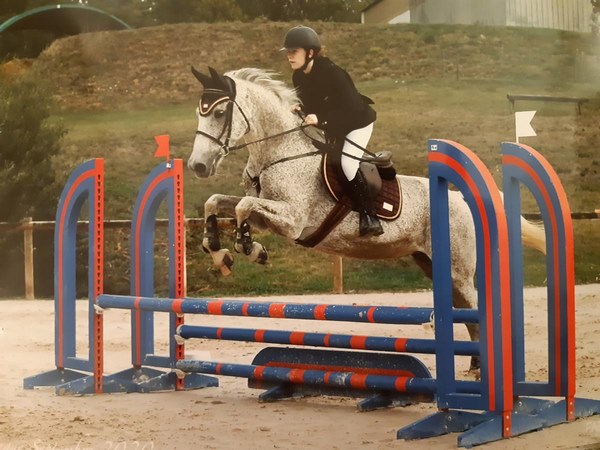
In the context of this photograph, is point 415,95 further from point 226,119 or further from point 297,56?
point 226,119

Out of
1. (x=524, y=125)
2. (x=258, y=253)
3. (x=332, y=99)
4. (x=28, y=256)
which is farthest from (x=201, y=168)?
(x=28, y=256)

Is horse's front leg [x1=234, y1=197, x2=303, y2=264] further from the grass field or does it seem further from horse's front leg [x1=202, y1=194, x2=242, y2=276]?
the grass field

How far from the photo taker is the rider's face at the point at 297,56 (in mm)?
3721

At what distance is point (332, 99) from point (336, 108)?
4 cm

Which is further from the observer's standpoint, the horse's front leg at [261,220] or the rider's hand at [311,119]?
the rider's hand at [311,119]

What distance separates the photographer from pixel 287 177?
3664 millimetres

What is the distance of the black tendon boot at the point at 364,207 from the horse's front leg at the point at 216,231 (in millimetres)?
405

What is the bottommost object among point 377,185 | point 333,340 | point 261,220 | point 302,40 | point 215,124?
point 333,340

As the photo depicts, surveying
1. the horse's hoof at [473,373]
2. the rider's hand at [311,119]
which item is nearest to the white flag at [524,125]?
the rider's hand at [311,119]

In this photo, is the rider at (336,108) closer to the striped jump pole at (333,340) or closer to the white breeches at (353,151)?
the white breeches at (353,151)

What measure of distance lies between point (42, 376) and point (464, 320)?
5.64 ft

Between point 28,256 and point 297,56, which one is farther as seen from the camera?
point 28,256

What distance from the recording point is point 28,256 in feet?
18.3

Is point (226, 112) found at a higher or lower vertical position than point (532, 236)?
higher
